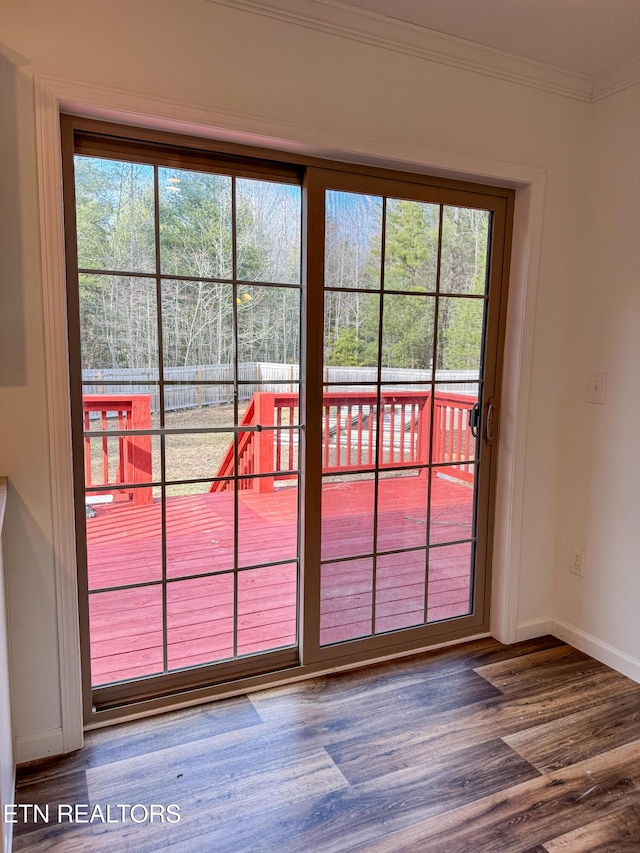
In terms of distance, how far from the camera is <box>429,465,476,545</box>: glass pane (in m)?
2.53

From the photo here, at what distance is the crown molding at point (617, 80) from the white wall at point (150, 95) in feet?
0.72

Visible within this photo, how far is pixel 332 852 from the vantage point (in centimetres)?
149

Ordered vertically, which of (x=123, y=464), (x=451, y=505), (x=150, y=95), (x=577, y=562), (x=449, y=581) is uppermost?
(x=150, y=95)

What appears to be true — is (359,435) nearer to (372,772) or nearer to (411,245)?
(411,245)

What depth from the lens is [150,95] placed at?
1.74m

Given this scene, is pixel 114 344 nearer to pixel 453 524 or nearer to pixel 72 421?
pixel 72 421

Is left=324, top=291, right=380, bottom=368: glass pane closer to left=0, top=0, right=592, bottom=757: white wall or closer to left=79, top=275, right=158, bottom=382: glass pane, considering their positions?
left=0, top=0, right=592, bottom=757: white wall

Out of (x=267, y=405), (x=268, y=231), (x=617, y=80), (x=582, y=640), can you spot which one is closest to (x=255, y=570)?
(x=267, y=405)

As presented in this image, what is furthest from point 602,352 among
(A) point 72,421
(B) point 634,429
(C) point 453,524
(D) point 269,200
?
(A) point 72,421

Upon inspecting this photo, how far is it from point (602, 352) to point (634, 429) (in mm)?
374

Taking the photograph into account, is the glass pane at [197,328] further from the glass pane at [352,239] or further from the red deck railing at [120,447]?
the glass pane at [352,239]

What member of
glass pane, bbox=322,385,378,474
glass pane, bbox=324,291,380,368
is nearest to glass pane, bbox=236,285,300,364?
glass pane, bbox=324,291,380,368

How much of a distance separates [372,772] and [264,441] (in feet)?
3.97

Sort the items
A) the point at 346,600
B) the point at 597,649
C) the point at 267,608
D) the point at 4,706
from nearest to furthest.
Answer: the point at 4,706 → the point at 267,608 → the point at 346,600 → the point at 597,649
